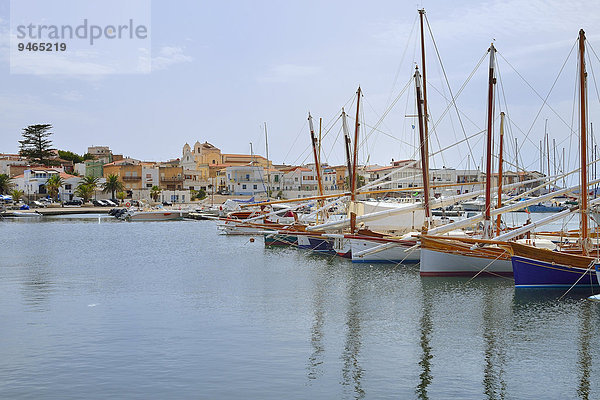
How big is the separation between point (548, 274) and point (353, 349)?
11780 millimetres

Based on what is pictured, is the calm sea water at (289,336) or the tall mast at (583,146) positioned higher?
the tall mast at (583,146)

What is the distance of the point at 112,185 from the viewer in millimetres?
118125

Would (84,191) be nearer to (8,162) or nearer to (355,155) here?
(8,162)

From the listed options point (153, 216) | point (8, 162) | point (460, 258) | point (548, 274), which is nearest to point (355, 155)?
point (460, 258)

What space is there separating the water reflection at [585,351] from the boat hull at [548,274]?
1.95 m

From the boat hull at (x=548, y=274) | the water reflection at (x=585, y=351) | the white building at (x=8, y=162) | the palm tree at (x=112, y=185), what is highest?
the white building at (x=8, y=162)

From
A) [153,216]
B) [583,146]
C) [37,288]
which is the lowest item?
[37,288]

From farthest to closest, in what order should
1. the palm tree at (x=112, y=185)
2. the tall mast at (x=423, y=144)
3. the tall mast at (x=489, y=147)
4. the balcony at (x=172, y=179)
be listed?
the balcony at (x=172, y=179)
the palm tree at (x=112, y=185)
the tall mast at (x=423, y=144)
the tall mast at (x=489, y=147)

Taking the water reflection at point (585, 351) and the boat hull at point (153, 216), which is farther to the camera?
the boat hull at point (153, 216)

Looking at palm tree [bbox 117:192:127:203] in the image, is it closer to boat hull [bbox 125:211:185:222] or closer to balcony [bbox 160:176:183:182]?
balcony [bbox 160:176:183:182]

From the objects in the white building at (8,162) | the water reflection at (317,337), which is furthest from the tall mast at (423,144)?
the white building at (8,162)

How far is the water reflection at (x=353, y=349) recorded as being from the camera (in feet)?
52.8

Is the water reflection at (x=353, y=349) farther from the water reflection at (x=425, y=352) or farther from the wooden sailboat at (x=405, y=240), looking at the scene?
the wooden sailboat at (x=405, y=240)

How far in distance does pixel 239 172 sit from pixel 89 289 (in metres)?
94.1
